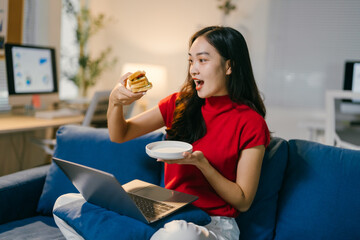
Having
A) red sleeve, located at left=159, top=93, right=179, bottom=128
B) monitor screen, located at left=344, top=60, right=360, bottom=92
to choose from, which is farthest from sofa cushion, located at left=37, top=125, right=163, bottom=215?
monitor screen, located at left=344, top=60, right=360, bottom=92

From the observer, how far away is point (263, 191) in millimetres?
1469

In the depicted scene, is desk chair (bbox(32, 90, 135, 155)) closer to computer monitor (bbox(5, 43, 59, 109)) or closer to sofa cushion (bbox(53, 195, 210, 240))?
computer monitor (bbox(5, 43, 59, 109))

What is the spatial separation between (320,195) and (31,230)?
1252mm

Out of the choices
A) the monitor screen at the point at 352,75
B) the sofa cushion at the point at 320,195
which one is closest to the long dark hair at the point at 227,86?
the sofa cushion at the point at 320,195

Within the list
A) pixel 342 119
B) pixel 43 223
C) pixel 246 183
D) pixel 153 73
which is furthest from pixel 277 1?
pixel 43 223

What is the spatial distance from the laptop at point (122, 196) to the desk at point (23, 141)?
122 cm

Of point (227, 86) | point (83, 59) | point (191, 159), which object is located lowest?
point (191, 159)

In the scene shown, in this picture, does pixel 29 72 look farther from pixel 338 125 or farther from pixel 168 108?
pixel 338 125

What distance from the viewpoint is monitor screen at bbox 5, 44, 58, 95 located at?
2.45 m

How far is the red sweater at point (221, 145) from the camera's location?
4.22ft

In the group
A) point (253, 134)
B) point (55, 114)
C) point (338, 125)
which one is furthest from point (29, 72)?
point (338, 125)

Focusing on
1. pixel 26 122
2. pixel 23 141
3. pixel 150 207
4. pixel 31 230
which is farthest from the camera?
pixel 23 141

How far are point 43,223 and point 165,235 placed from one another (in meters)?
0.81

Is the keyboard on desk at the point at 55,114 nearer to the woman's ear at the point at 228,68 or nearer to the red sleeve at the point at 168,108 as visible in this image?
the red sleeve at the point at 168,108
